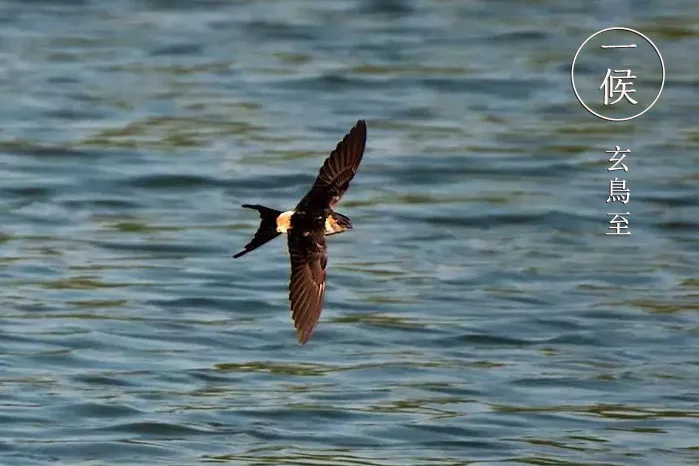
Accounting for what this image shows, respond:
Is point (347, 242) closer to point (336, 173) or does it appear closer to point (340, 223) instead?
point (336, 173)

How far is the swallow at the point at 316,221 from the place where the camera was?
648 centimetres

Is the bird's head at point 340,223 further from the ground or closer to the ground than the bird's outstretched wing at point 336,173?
closer to the ground

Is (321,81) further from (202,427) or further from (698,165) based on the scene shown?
(202,427)

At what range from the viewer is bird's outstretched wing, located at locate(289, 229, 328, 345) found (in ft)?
21.2

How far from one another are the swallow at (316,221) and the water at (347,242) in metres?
1.41

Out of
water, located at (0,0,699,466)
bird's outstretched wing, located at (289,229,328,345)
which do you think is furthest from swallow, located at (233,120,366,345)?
water, located at (0,0,699,466)

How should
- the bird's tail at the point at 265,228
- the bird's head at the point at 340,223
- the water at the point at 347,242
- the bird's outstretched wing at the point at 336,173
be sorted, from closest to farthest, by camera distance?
the bird's tail at the point at 265,228, the bird's head at the point at 340,223, the bird's outstretched wing at the point at 336,173, the water at the point at 347,242

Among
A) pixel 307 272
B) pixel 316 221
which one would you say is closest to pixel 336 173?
pixel 316 221

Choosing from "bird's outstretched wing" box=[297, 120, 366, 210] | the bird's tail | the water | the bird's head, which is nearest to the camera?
the bird's tail

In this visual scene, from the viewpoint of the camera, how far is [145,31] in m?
16.7

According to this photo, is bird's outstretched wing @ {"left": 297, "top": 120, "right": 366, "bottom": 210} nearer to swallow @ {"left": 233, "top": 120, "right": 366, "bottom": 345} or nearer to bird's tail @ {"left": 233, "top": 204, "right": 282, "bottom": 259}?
swallow @ {"left": 233, "top": 120, "right": 366, "bottom": 345}

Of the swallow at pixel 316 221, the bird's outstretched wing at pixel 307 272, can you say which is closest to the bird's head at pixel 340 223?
the swallow at pixel 316 221

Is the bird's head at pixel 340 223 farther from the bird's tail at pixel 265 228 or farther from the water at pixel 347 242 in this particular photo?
the water at pixel 347 242

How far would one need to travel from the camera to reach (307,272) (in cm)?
657
